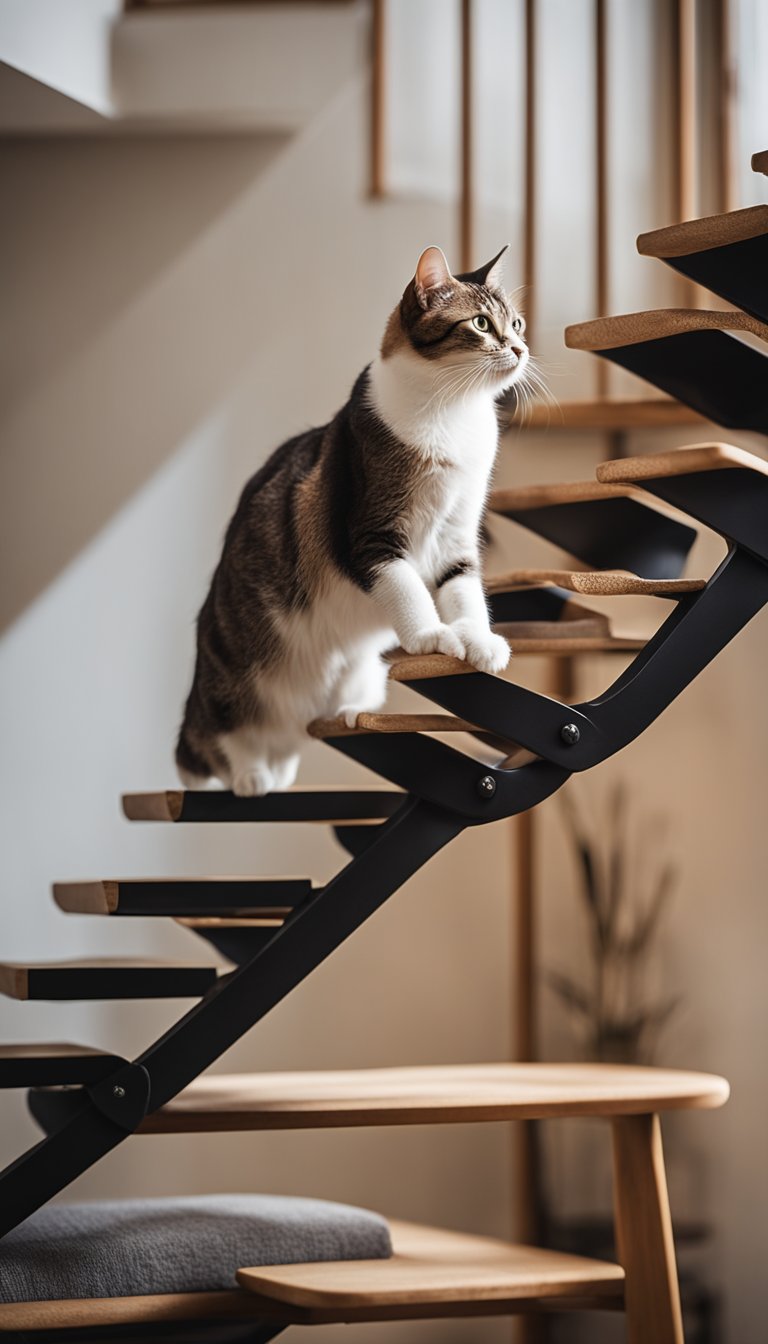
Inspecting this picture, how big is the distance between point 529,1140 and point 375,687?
50.6 inches

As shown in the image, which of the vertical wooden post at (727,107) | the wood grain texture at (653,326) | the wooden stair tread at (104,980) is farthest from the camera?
the vertical wooden post at (727,107)

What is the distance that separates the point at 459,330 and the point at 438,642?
1.39ft

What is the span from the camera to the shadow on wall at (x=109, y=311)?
3.34m

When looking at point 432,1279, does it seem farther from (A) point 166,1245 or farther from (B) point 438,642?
(B) point 438,642

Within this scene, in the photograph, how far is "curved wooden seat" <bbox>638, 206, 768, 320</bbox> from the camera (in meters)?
1.90

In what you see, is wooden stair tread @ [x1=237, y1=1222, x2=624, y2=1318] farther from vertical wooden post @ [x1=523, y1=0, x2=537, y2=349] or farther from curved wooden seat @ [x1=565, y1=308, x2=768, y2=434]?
vertical wooden post @ [x1=523, y1=0, x2=537, y2=349]

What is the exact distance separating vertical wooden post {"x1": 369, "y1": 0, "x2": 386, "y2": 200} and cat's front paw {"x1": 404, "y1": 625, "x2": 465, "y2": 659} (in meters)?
1.62

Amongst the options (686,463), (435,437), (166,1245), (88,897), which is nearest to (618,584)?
(686,463)

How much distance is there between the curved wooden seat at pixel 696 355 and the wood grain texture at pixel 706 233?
0.08m

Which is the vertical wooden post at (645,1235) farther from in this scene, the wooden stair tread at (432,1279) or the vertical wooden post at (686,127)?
the vertical wooden post at (686,127)

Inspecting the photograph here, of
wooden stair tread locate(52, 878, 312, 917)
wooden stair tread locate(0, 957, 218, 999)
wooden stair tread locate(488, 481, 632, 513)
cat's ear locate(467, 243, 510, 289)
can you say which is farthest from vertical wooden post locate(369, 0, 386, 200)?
wooden stair tread locate(0, 957, 218, 999)

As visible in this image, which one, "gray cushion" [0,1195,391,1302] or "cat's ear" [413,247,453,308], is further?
"gray cushion" [0,1195,391,1302]

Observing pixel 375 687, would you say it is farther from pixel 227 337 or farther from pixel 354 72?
pixel 354 72

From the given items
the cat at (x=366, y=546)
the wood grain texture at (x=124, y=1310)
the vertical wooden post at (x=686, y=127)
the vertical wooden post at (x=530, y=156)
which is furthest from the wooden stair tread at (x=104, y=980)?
the vertical wooden post at (x=686, y=127)
